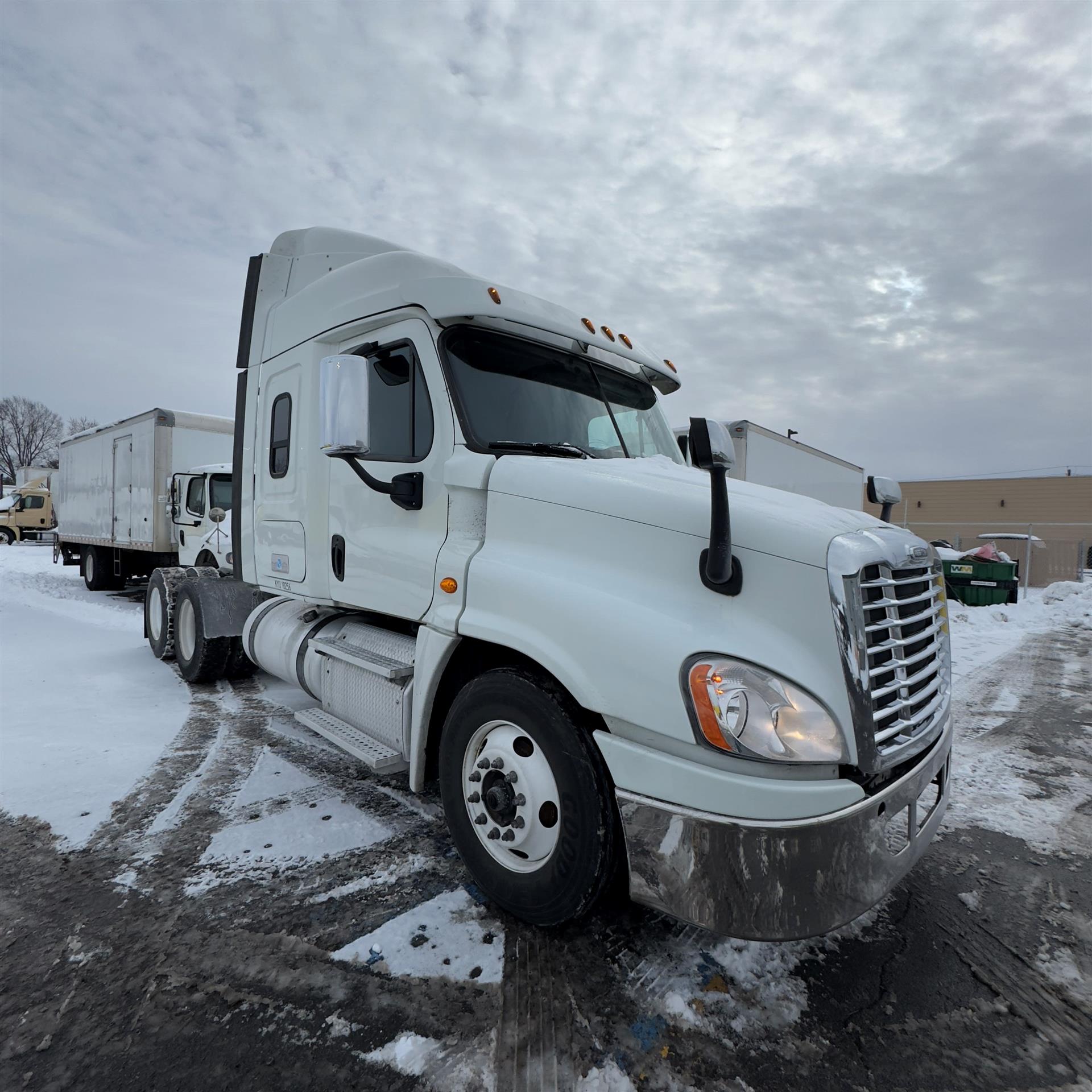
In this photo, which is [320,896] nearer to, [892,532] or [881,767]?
[881,767]

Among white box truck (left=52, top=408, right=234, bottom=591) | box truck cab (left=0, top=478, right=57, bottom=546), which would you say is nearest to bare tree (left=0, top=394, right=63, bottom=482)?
box truck cab (left=0, top=478, right=57, bottom=546)

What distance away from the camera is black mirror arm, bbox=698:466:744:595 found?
218 centimetres

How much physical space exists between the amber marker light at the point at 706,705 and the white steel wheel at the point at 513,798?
71cm

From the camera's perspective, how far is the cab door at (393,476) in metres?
3.21

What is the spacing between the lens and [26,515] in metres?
31.5

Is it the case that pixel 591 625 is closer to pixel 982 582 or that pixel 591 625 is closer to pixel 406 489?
pixel 406 489

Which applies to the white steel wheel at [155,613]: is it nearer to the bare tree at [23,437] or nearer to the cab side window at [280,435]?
the cab side window at [280,435]

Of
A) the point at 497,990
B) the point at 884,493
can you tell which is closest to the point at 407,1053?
the point at 497,990

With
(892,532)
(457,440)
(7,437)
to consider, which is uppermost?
(7,437)

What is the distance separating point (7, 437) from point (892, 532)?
287 feet

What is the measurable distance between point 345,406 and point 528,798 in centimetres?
191

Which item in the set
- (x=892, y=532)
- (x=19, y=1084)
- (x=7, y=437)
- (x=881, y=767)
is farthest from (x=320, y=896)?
(x=7, y=437)

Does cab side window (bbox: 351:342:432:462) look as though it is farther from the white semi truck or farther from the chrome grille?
the chrome grille

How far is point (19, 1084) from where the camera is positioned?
197 centimetres
